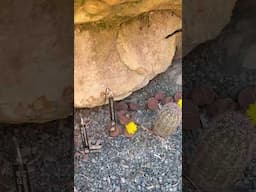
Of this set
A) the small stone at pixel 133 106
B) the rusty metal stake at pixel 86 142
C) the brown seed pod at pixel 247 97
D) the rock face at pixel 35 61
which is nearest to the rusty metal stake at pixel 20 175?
the rock face at pixel 35 61

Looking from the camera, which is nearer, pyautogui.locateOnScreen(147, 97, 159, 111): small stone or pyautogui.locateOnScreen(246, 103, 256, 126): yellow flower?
pyautogui.locateOnScreen(147, 97, 159, 111): small stone

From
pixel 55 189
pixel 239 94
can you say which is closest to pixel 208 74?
pixel 239 94

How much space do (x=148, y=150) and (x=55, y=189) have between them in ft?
0.90

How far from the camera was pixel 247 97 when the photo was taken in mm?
1481

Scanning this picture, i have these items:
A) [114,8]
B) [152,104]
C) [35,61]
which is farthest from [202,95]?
[35,61]

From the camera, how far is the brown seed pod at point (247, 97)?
1.48m

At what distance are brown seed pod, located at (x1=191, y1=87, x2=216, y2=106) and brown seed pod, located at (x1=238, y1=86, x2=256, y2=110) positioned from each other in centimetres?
7

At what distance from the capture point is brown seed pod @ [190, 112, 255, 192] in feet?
4.87

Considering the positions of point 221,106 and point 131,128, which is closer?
point 131,128

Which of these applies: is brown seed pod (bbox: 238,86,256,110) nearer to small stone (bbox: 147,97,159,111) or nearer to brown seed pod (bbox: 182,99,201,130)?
brown seed pod (bbox: 182,99,201,130)

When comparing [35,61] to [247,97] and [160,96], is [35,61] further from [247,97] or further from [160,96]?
[247,97]

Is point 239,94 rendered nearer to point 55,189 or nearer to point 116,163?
point 116,163

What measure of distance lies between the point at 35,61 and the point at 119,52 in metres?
0.21

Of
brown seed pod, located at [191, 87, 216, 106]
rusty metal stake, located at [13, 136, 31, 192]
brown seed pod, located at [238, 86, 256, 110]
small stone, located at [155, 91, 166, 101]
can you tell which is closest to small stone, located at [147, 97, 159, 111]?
small stone, located at [155, 91, 166, 101]
